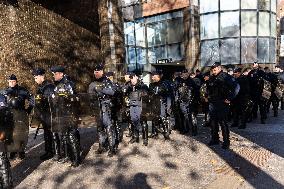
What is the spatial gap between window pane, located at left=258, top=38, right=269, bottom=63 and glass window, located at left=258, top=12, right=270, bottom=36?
455 millimetres

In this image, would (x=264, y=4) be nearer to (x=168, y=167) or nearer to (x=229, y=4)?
(x=229, y=4)

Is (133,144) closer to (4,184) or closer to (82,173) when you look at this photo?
(82,173)

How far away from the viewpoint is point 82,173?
588 cm

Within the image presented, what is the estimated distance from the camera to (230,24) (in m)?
21.2

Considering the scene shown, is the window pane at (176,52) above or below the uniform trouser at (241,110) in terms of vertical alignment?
above

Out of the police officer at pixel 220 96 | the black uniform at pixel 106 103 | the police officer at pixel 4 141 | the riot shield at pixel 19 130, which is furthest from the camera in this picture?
the police officer at pixel 220 96

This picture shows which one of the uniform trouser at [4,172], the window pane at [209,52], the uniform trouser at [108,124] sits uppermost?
the window pane at [209,52]

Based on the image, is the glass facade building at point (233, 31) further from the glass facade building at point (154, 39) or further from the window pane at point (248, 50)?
the glass facade building at point (154, 39)

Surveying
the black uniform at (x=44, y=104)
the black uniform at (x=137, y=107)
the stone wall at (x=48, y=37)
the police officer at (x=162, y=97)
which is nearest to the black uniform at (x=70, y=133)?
the black uniform at (x=44, y=104)

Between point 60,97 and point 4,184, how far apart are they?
5.59 ft

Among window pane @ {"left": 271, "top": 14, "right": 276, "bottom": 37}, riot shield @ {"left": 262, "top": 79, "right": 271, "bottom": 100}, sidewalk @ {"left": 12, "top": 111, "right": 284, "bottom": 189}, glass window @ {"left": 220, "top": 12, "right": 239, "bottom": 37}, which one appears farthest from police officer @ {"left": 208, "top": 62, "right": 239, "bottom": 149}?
window pane @ {"left": 271, "top": 14, "right": 276, "bottom": 37}

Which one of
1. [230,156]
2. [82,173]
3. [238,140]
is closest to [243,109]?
[238,140]

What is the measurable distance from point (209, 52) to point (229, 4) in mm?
3224

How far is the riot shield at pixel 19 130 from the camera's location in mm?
6171
